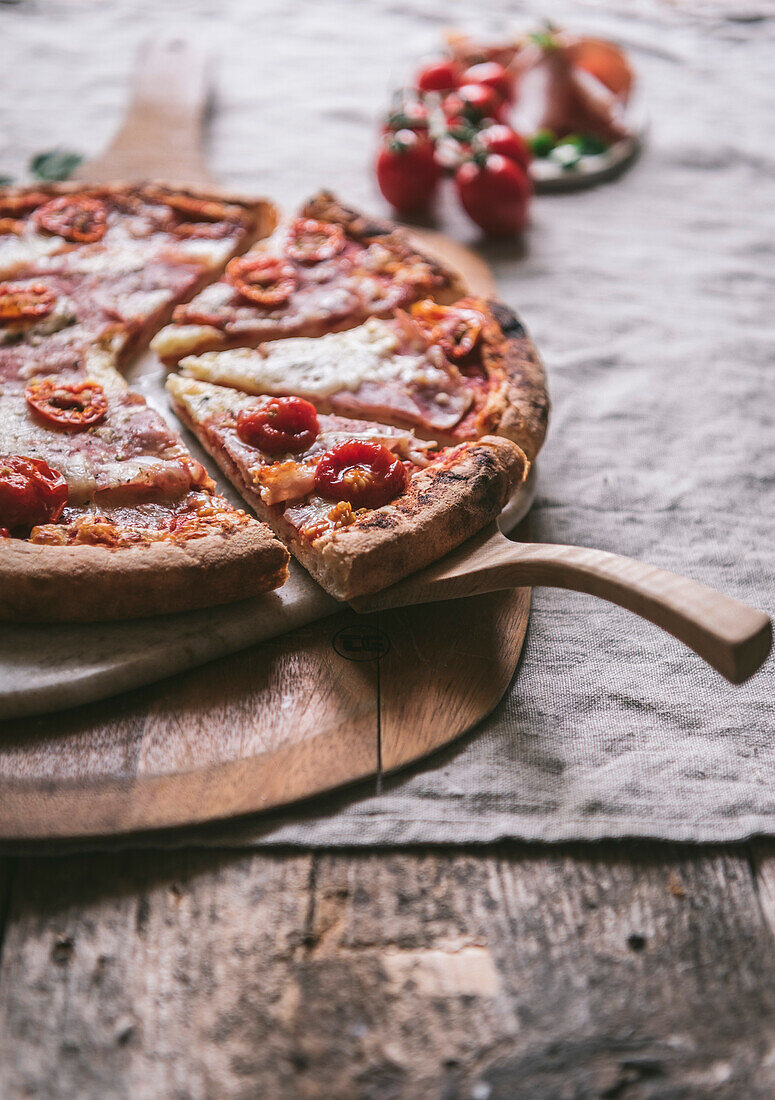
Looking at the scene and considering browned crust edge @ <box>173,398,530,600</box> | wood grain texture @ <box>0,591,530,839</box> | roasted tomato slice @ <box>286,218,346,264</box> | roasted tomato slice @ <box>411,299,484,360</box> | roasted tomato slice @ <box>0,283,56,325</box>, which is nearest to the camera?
wood grain texture @ <box>0,591,530,839</box>

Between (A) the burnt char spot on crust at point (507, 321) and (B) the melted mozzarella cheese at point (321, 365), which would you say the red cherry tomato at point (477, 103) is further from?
(B) the melted mozzarella cheese at point (321, 365)

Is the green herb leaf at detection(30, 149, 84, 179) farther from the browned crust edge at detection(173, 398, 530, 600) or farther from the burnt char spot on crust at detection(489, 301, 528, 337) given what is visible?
the browned crust edge at detection(173, 398, 530, 600)

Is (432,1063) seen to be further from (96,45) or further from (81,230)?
(96,45)

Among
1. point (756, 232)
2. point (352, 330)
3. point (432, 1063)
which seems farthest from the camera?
point (756, 232)

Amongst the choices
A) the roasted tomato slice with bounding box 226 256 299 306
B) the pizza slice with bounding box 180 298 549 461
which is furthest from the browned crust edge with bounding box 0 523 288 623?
the roasted tomato slice with bounding box 226 256 299 306

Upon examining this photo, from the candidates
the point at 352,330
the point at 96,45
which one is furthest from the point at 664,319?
the point at 96,45

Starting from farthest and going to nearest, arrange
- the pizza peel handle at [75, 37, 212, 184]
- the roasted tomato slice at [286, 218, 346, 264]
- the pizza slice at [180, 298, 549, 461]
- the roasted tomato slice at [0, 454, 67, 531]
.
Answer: the pizza peel handle at [75, 37, 212, 184] < the roasted tomato slice at [286, 218, 346, 264] < the pizza slice at [180, 298, 549, 461] < the roasted tomato slice at [0, 454, 67, 531]

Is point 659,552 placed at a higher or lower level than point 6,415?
lower
